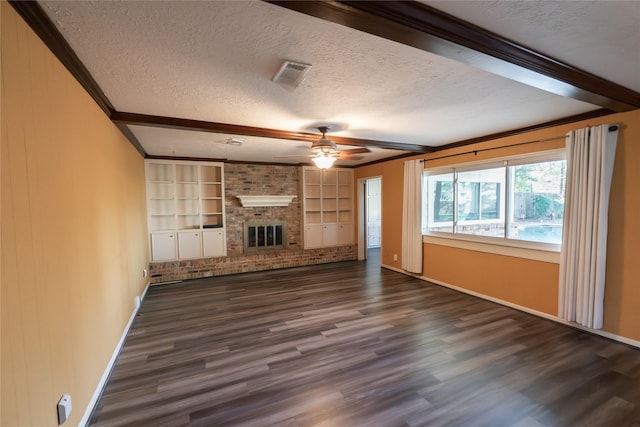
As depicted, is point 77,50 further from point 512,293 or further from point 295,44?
point 512,293

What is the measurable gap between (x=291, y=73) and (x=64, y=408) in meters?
2.47

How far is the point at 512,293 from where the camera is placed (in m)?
4.00

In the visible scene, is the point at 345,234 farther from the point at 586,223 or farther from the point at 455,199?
the point at 586,223

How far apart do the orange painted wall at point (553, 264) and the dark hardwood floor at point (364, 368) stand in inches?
11.3

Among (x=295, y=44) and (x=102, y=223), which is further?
(x=102, y=223)

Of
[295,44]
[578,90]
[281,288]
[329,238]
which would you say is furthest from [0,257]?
[329,238]

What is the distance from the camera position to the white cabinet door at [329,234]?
7148mm

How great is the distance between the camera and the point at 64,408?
5.34ft

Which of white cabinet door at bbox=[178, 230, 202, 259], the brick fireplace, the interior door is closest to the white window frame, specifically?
the brick fireplace

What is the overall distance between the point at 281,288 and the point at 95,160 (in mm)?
3356

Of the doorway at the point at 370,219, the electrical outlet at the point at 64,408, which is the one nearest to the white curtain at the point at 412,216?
the doorway at the point at 370,219

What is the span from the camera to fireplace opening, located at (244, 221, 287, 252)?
6.57m

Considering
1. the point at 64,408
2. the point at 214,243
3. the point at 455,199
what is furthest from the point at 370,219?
the point at 64,408

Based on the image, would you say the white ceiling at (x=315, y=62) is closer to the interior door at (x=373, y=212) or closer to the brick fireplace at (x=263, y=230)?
the brick fireplace at (x=263, y=230)
